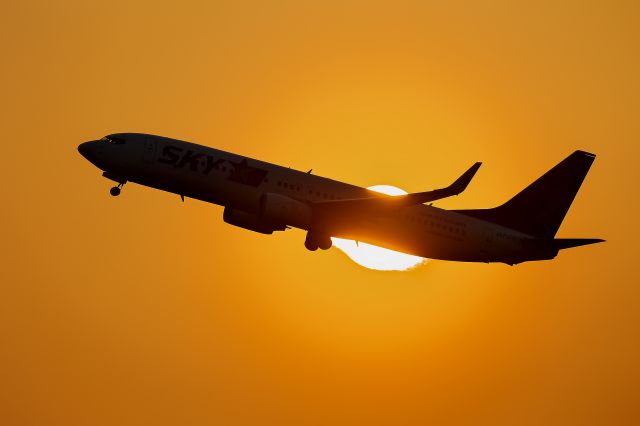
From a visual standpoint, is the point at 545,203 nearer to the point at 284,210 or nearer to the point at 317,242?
the point at 317,242

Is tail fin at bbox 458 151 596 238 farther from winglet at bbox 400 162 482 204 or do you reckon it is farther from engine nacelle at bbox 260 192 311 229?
engine nacelle at bbox 260 192 311 229

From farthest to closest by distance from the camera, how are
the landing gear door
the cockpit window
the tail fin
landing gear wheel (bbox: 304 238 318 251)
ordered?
the tail fin → landing gear wheel (bbox: 304 238 318 251) → the cockpit window → the landing gear door

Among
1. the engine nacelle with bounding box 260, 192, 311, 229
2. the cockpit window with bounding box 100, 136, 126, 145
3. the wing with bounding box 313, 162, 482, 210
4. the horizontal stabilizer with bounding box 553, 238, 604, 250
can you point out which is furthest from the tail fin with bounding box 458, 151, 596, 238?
the cockpit window with bounding box 100, 136, 126, 145

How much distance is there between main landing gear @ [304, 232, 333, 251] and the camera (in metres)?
65.9

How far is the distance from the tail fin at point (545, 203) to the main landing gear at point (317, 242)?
10.4m

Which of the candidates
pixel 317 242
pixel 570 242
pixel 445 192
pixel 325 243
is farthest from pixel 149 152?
pixel 570 242

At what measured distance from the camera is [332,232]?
2586 inches

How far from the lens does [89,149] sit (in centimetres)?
6512

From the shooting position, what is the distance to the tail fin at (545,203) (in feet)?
237

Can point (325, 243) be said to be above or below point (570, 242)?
below

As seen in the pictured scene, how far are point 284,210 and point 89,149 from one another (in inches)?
478

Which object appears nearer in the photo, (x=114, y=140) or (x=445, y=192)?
(x=445, y=192)

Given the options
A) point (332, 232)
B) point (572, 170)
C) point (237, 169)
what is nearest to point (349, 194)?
point (332, 232)

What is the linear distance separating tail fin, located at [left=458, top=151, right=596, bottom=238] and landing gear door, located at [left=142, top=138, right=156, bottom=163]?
67.6ft
